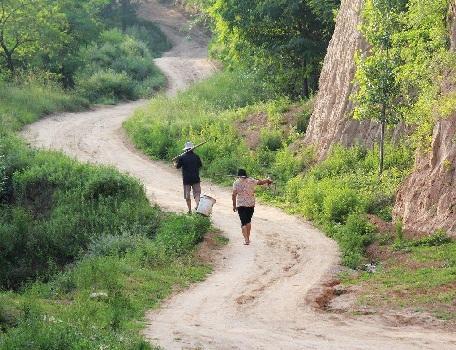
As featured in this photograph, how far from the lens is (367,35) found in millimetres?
22109

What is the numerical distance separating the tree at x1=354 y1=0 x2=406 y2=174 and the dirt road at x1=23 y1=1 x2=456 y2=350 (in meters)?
3.63

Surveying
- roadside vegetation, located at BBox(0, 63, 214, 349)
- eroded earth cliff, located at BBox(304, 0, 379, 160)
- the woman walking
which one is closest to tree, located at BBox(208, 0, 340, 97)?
eroded earth cliff, located at BBox(304, 0, 379, 160)

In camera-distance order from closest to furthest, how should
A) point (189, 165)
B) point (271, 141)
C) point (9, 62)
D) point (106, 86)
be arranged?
point (189, 165) → point (271, 141) → point (9, 62) → point (106, 86)

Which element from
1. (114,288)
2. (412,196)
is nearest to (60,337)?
(114,288)

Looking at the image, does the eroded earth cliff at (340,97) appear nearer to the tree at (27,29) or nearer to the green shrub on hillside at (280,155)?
→ the green shrub on hillside at (280,155)

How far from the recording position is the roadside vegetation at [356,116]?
715 inches

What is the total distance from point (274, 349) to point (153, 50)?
54.0 m

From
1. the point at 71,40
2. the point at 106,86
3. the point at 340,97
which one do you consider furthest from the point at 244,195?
the point at 71,40

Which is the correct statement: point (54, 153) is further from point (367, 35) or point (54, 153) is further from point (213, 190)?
point (367, 35)

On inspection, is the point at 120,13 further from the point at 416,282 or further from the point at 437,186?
the point at 416,282

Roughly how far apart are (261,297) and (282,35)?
2105 centimetres

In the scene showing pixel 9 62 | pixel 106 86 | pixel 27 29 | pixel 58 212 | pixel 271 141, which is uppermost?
pixel 27 29

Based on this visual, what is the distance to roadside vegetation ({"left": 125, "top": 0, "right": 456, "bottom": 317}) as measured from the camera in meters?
18.2

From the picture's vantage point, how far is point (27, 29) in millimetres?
40969
